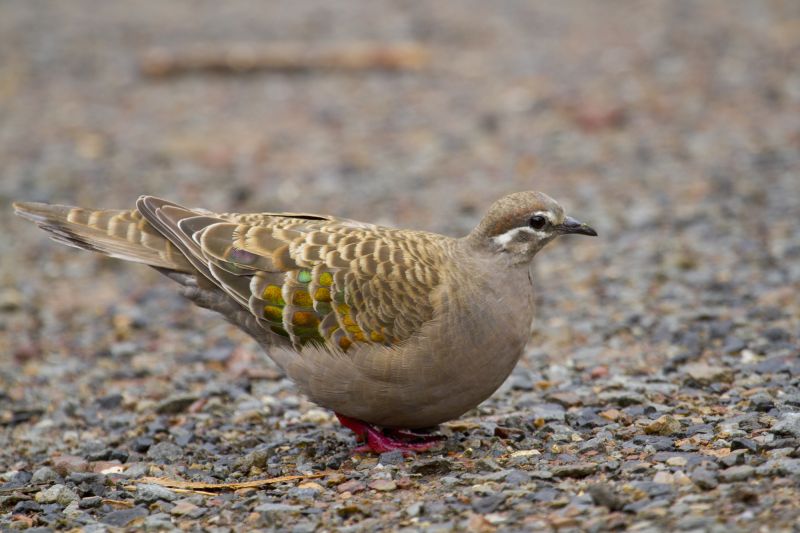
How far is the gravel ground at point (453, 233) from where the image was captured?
5660 millimetres

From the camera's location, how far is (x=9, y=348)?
9.23 meters

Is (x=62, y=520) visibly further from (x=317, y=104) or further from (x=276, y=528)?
(x=317, y=104)

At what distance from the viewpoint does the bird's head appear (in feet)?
20.7

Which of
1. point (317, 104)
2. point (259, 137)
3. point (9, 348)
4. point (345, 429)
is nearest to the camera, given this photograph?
point (345, 429)

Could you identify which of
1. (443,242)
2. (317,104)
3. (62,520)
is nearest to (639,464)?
(443,242)

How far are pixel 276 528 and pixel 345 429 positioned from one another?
1.77 metres

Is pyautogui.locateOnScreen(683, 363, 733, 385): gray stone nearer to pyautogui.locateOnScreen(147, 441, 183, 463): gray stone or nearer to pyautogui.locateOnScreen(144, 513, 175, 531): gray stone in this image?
pyautogui.locateOnScreen(147, 441, 183, 463): gray stone

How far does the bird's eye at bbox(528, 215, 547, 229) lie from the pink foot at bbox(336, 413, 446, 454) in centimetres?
142

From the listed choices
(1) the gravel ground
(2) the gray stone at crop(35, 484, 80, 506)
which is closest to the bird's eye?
(1) the gravel ground

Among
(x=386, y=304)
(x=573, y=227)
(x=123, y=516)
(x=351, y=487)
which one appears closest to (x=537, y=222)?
(x=573, y=227)

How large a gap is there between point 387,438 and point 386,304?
89 centimetres

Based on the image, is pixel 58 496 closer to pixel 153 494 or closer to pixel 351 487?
pixel 153 494

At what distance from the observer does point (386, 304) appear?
20.3 feet

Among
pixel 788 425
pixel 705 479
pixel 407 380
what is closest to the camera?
pixel 705 479
